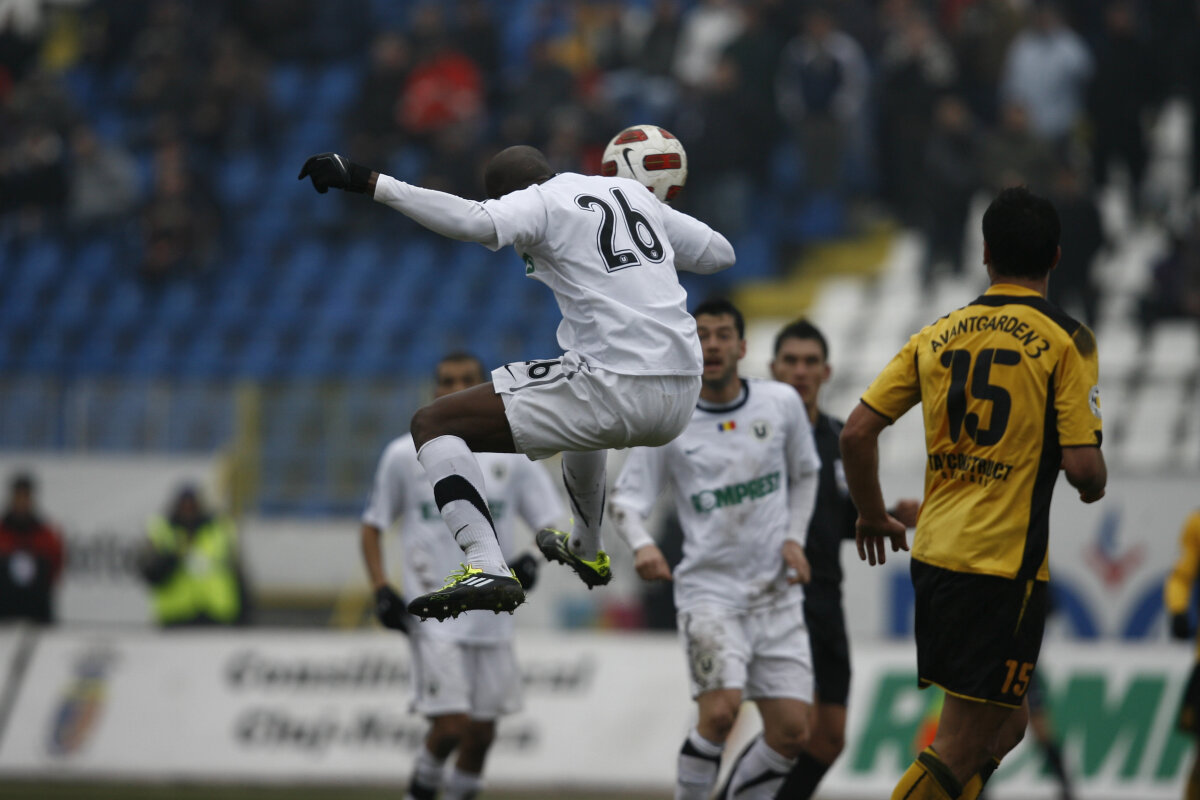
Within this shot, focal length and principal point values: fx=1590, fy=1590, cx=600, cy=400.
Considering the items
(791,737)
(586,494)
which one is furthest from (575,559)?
(791,737)

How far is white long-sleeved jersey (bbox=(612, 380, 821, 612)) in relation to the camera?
26.3 ft

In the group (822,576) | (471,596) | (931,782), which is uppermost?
(471,596)

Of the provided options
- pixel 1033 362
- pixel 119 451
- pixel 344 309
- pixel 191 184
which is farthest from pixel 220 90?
pixel 1033 362

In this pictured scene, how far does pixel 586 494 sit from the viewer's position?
272 inches

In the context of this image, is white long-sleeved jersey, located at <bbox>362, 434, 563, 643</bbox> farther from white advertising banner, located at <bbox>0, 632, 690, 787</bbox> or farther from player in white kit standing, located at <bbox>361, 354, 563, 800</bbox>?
white advertising banner, located at <bbox>0, 632, 690, 787</bbox>

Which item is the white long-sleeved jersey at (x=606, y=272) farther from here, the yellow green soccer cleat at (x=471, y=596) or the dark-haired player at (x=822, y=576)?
the dark-haired player at (x=822, y=576)

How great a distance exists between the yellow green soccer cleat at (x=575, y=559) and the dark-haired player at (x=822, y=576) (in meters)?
1.79

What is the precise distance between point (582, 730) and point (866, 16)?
9667 millimetres

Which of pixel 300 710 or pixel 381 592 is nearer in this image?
pixel 381 592

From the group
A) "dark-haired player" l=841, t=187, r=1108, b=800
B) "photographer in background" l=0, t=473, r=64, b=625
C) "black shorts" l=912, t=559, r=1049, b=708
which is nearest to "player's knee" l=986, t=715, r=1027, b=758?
"dark-haired player" l=841, t=187, r=1108, b=800

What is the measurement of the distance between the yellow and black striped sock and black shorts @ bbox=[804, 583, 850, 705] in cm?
260

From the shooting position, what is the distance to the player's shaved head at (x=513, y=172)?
646 cm

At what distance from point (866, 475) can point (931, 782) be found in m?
1.14

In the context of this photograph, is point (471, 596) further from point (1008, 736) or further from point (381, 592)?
point (381, 592)
